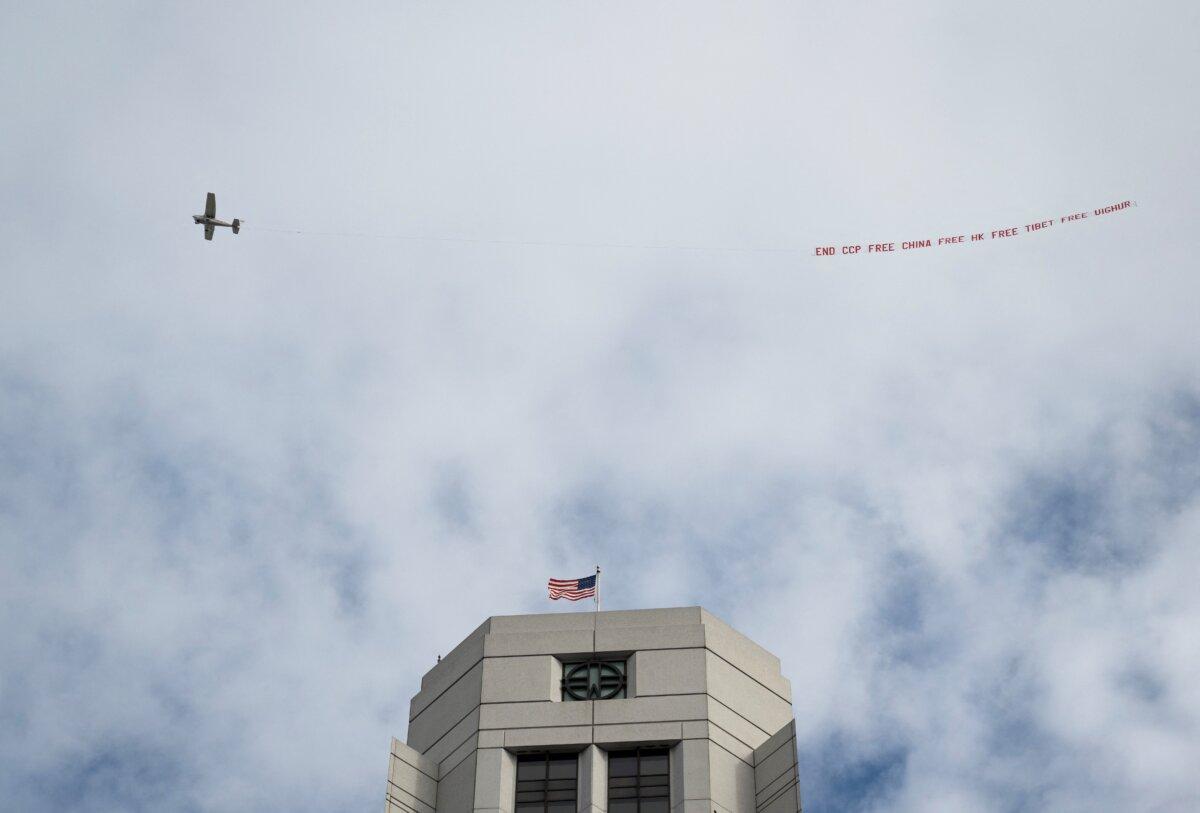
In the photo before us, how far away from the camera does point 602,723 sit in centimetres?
8581

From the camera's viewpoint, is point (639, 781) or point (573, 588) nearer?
point (639, 781)

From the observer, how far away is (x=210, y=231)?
110 meters

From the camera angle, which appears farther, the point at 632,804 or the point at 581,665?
the point at 581,665

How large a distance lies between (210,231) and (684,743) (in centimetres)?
4485

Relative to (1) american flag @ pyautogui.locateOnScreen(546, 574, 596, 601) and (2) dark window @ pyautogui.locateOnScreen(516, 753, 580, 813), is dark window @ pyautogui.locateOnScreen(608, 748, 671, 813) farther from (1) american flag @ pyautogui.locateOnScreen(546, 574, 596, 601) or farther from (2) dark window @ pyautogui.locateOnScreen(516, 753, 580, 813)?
(1) american flag @ pyautogui.locateOnScreen(546, 574, 596, 601)

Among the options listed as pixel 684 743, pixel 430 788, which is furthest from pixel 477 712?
pixel 684 743

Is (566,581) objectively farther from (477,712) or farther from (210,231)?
(210,231)

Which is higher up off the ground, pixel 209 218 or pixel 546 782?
pixel 209 218

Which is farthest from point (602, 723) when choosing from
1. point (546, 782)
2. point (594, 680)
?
point (546, 782)

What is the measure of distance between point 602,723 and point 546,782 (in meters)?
3.70

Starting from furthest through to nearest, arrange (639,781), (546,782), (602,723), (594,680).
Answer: (594,680) → (602,723) → (546,782) → (639,781)

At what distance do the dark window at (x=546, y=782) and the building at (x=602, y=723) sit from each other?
2.5 inches

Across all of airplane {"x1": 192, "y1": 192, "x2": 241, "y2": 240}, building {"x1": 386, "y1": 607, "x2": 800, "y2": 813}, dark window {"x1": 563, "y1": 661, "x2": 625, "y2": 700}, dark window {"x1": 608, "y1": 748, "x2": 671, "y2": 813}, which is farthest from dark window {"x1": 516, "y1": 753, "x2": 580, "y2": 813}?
airplane {"x1": 192, "y1": 192, "x2": 241, "y2": 240}

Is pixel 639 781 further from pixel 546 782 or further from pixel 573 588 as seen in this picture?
pixel 573 588
